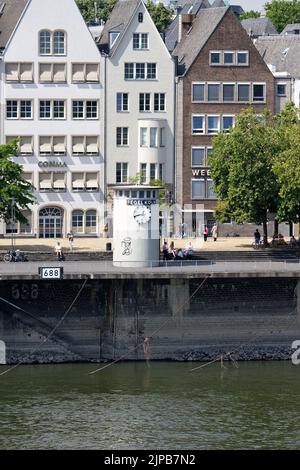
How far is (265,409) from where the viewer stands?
7419cm

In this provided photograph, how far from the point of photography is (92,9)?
17375cm

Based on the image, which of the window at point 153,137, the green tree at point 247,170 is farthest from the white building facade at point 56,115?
the green tree at point 247,170

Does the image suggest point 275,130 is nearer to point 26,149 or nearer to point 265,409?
point 26,149

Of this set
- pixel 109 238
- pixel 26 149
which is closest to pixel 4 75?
pixel 26 149

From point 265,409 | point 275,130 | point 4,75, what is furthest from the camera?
point 4,75

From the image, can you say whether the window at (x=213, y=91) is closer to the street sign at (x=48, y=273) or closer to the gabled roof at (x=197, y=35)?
the gabled roof at (x=197, y=35)

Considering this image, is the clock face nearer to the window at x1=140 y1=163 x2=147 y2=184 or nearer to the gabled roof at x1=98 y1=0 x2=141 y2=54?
the window at x1=140 y1=163 x2=147 y2=184

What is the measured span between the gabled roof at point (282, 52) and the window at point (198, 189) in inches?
406

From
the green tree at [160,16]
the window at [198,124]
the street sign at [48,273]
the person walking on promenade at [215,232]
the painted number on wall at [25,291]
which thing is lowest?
the painted number on wall at [25,291]

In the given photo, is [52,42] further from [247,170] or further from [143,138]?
[247,170]

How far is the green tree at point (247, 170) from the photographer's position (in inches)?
3964

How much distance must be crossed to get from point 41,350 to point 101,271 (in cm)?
523

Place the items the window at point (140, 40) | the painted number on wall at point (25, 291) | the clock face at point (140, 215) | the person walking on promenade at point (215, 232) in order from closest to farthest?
the painted number on wall at point (25, 291), the clock face at point (140, 215), the person walking on promenade at point (215, 232), the window at point (140, 40)

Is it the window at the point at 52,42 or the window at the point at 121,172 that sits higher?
the window at the point at 52,42
